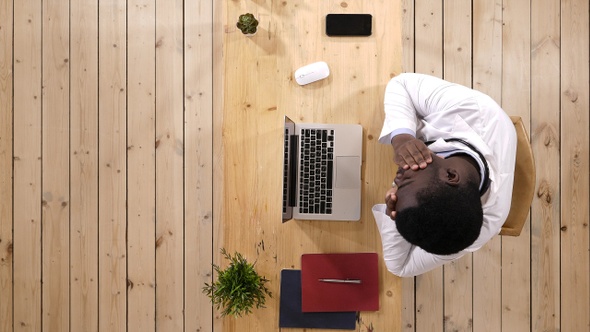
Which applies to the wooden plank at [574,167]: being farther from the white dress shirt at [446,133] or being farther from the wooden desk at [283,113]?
the wooden desk at [283,113]

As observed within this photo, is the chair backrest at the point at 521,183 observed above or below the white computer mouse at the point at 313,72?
below

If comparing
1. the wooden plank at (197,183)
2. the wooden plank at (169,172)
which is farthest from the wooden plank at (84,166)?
the wooden plank at (197,183)

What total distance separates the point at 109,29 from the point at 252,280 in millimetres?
1531

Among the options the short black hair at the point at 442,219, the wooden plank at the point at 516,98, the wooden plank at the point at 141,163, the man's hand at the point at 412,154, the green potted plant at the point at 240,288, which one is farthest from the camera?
the wooden plank at the point at 141,163

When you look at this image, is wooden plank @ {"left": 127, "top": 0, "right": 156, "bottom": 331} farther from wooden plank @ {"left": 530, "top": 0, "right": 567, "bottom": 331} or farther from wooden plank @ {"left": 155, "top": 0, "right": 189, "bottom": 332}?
wooden plank @ {"left": 530, "top": 0, "right": 567, "bottom": 331}

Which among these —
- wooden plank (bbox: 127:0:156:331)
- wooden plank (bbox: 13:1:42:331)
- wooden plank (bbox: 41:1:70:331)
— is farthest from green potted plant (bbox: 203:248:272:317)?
wooden plank (bbox: 13:1:42:331)

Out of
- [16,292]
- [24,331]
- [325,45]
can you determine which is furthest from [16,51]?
[325,45]

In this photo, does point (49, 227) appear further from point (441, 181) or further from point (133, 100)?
point (441, 181)

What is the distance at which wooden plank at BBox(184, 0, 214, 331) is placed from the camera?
2.09 meters

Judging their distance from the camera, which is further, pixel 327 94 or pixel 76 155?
pixel 76 155

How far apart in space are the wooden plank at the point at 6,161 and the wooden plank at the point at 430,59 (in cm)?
209

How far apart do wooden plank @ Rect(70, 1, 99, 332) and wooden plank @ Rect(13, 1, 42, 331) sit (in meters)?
0.19

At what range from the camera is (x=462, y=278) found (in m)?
2.02

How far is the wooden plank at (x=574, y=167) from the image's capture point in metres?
A: 2.01
